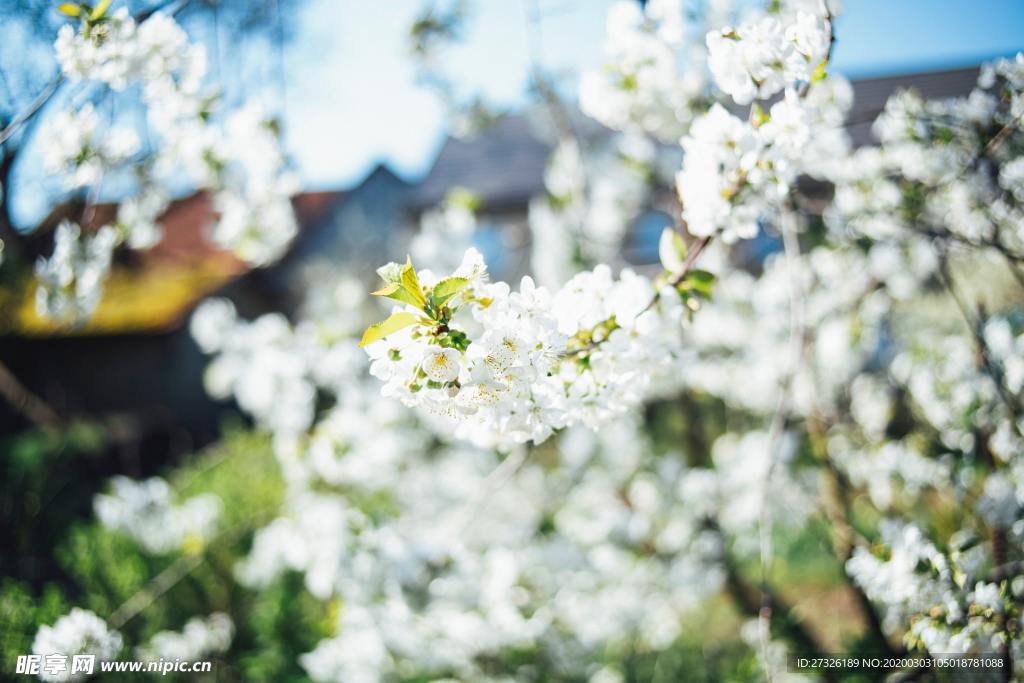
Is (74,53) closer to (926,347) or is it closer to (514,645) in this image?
(514,645)

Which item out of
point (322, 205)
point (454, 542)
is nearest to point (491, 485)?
point (454, 542)

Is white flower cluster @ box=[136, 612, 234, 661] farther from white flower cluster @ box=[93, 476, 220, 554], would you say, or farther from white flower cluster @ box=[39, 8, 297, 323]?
white flower cluster @ box=[39, 8, 297, 323]

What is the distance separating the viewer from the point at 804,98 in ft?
4.66

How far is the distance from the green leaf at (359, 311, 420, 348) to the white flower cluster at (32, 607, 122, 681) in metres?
1.69

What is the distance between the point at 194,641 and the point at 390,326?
9.37 feet

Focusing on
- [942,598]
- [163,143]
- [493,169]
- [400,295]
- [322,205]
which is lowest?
[322,205]

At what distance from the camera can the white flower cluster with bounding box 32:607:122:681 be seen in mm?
1907

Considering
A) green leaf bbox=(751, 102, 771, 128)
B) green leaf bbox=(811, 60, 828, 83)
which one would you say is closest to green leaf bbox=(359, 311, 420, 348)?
green leaf bbox=(751, 102, 771, 128)

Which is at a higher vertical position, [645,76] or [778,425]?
[645,76]

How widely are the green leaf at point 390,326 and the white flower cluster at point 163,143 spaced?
132 cm

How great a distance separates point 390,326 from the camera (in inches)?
40.5

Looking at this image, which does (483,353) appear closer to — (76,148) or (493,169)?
(76,148)

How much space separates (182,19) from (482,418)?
2322 mm

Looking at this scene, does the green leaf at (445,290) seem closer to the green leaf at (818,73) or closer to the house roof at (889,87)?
the green leaf at (818,73)
